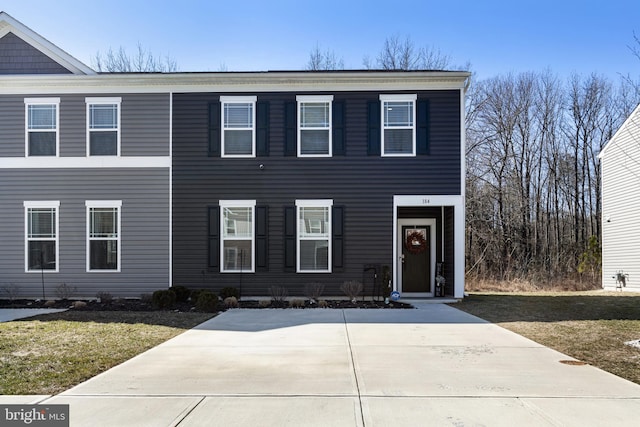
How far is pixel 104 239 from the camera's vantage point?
1295cm

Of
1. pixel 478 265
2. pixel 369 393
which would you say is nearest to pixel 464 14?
pixel 478 265

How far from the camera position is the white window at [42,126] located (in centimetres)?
1306

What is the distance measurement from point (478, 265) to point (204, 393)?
20172 millimetres

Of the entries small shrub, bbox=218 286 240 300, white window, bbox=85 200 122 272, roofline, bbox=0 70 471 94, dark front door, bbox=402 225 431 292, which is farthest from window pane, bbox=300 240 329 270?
white window, bbox=85 200 122 272

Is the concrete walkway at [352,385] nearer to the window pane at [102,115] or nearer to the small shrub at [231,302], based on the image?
the small shrub at [231,302]

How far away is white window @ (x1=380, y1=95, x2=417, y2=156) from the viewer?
12.8m

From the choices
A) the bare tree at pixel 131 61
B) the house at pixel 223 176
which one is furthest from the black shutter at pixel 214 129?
the bare tree at pixel 131 61

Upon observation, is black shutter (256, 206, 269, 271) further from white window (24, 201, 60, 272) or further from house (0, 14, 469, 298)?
white window (24, 201, 60, 272)

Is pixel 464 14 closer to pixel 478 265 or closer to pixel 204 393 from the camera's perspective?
pixel 478 265

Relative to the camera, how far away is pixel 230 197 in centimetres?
1293

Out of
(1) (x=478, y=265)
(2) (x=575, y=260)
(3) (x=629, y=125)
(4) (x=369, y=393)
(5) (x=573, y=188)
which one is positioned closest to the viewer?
(4) (x=369, y=393)

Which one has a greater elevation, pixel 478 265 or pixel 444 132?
pixel 444 132

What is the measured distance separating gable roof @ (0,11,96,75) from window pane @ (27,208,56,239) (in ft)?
12.0

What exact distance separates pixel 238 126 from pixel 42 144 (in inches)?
199
